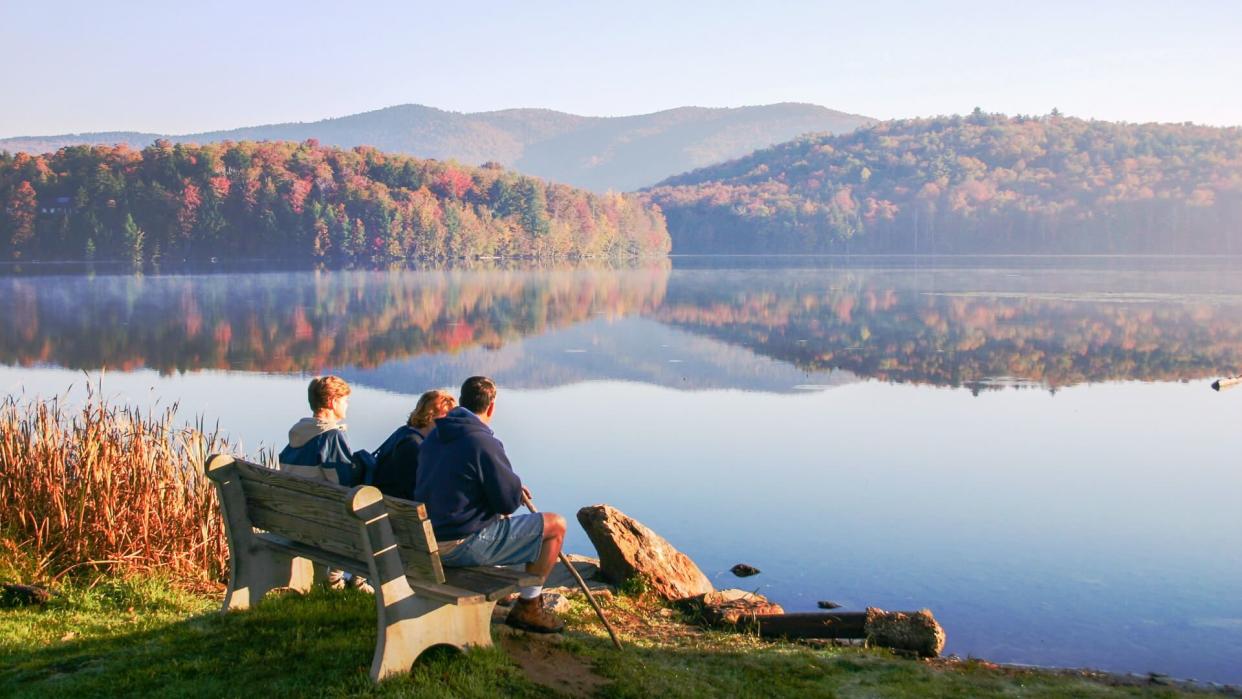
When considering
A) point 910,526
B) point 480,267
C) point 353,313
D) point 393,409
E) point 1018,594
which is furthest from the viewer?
point 480,267

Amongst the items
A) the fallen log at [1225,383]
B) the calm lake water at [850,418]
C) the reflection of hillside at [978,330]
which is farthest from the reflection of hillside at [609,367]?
the fallen log at [1225,383]

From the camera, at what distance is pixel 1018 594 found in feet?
29.6

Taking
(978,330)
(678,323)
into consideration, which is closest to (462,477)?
(978,330)

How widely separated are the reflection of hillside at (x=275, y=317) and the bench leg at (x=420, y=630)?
810 inches

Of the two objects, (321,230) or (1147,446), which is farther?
(321,230)

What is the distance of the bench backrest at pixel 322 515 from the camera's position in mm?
4613

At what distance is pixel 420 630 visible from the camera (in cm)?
481

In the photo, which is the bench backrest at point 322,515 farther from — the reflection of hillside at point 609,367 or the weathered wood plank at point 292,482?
the reflection of hillside at point 609,367

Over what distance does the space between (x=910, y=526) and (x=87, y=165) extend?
91.2m

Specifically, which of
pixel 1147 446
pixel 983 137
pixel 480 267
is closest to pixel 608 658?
pixel 1147 446

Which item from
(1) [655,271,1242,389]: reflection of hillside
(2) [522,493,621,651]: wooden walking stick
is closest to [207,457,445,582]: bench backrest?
(2) [522,493,621,651]: wooden walking stick

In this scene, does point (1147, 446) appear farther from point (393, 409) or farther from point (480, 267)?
point (480, 267)

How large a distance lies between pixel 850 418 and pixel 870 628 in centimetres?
1151

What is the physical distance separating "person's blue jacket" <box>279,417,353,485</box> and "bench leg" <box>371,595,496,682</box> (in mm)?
1153
